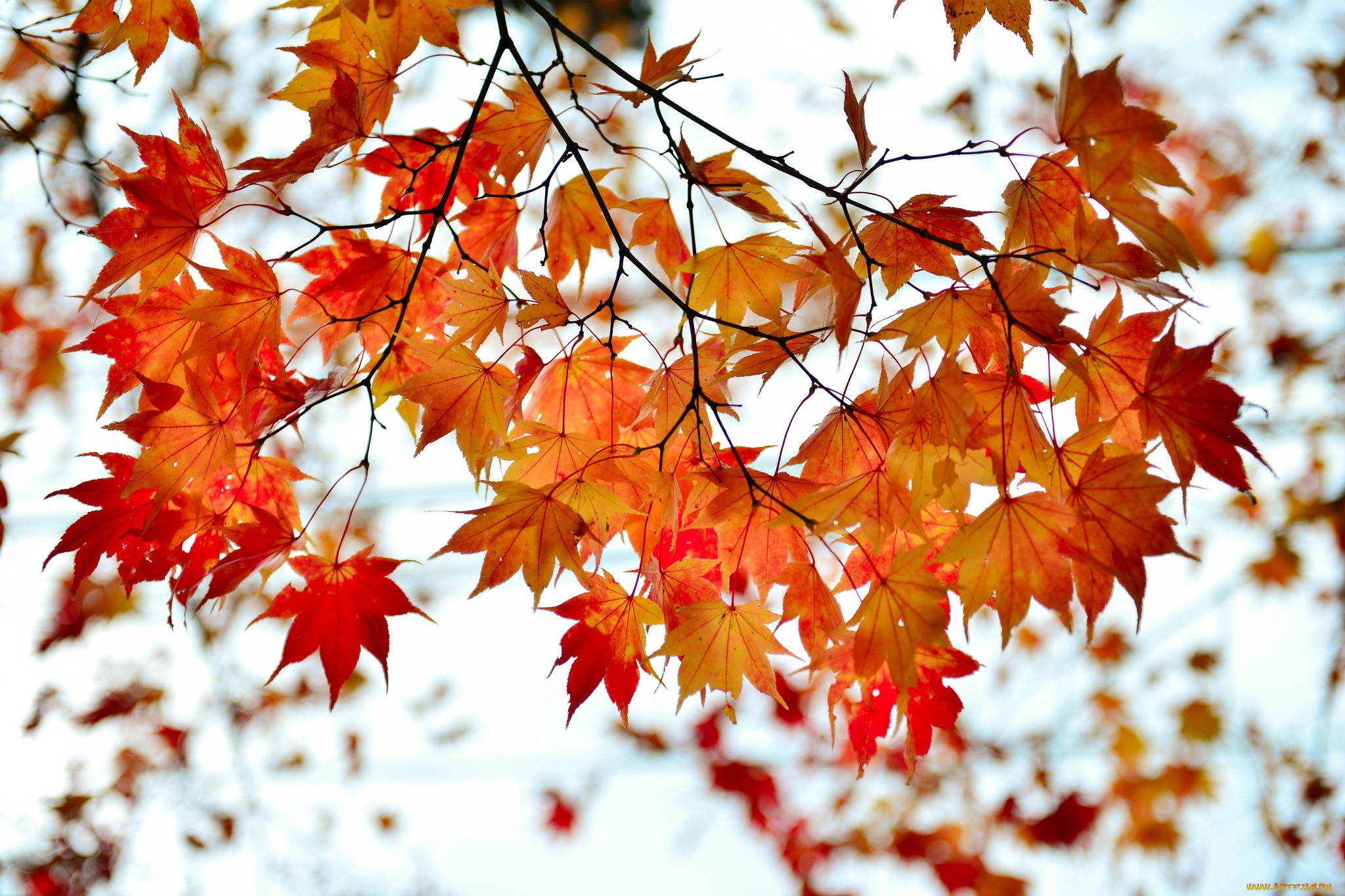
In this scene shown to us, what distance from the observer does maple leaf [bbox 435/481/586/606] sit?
67 cm

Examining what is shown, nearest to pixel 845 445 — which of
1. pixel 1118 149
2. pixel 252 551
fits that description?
pixel 1118 149

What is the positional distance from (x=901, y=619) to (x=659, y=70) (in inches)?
21.1

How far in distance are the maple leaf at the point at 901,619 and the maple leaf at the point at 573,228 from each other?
0.52 meters

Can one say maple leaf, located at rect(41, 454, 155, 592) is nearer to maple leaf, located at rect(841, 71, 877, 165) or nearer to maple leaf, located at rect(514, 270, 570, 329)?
maple leaf, located at rect(514, 270, 570, 329)

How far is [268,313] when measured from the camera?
0.75 metres

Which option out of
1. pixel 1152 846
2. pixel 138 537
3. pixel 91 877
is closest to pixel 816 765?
pixel 1152 846

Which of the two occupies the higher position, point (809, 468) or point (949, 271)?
point (949, 271)

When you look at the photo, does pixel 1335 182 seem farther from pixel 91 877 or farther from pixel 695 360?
pixel 91 877

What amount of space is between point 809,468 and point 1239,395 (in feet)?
1.17

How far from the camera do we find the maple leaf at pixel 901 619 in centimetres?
63

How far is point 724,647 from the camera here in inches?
29.5

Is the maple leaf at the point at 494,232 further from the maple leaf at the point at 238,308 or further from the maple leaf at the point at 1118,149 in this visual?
the maple leaf at the point at 1118,149

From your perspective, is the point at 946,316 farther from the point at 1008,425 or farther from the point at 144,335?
the point at 144,335

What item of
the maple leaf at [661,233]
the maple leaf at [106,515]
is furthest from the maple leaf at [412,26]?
the maple leaf at [106,515]
